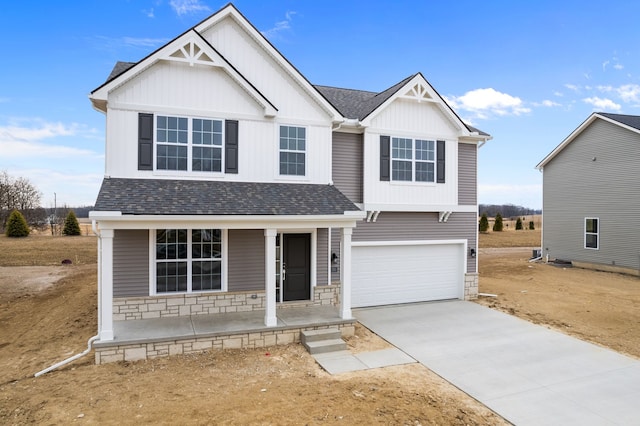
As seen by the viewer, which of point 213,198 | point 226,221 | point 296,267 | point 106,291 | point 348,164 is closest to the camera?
point 106,291

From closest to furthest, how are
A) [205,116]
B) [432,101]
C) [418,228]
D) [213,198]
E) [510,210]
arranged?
[213,198] → [205,116] → [432,101] → [418,228] → [510,210]

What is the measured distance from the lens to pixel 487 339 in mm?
9391

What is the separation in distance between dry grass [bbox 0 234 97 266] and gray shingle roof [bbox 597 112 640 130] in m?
31.0

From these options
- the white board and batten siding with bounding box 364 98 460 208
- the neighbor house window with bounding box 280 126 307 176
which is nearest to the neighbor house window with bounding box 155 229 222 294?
the neighbor house window with bounding box 280 126 307 176

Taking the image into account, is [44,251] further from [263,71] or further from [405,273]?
[405,273]

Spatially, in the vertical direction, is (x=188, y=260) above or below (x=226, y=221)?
below

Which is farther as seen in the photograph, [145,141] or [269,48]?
[269,48]

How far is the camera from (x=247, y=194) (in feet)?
32.1

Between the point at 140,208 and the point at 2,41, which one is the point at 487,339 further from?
the point at 2,41

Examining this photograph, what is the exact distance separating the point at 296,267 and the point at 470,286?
6735 millimetres

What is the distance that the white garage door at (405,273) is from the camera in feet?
41.0

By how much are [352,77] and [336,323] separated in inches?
640

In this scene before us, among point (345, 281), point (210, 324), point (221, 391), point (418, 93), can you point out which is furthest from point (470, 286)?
point (221, 391)

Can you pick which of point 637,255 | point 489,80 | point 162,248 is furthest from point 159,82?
point 637,255
